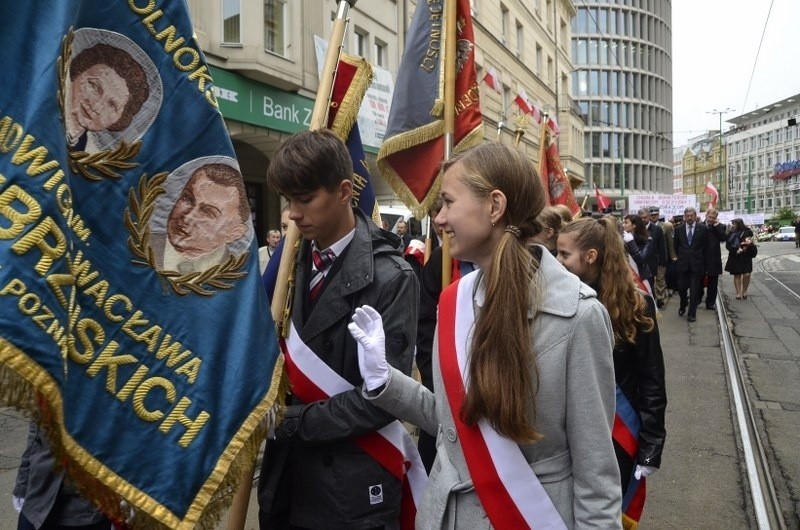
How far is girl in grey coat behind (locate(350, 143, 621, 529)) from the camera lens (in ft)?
5.32

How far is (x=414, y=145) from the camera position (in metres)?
4.76

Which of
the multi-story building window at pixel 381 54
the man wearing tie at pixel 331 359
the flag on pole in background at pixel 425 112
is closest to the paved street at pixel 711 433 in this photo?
the man wearing tie at pixel 331 359

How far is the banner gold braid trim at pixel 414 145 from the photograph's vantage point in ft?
15.5

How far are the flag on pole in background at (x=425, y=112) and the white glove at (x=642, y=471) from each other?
93.9 inches

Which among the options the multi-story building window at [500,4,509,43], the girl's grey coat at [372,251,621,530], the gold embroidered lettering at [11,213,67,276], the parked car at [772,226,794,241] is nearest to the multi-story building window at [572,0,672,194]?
the parked car at [772,226,794,241]

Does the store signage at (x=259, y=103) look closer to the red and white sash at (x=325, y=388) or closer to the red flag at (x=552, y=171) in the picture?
the red flag at (x=552, y=171)

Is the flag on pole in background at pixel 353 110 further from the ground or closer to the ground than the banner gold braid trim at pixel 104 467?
further from the ground

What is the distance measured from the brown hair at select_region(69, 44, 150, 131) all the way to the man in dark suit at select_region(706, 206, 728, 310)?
38.9ft

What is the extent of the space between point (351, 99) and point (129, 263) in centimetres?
163

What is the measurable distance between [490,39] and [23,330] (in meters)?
25.0

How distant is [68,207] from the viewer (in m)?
1.41

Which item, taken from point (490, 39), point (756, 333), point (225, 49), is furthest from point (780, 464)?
point (490, 39)

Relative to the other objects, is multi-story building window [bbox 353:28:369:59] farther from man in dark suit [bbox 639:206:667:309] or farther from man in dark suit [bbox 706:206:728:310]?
man in dark suit [bbox 706:206:728:310]

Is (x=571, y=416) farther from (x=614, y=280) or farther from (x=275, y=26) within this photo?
(x=275, y=26)
